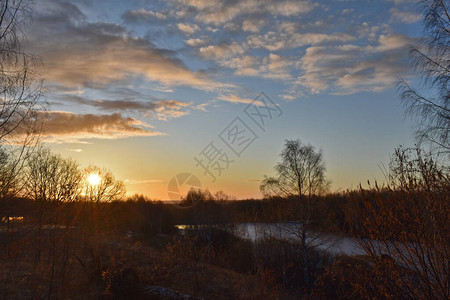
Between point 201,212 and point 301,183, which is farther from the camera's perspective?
point 201,212

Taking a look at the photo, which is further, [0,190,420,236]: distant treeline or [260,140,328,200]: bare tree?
[260,140,328,200]: bare tree

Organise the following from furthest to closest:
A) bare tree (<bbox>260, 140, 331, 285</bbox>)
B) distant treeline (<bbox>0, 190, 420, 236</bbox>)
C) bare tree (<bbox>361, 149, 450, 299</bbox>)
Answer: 1. bare tree (<bbox>260, 140, 331, 285</bbox>)
2. distant treeline (<bbox>0, 190, 420, 236</bbox>)
3. bare tree (<bbox>361, 149, 450, 299</bbox>)

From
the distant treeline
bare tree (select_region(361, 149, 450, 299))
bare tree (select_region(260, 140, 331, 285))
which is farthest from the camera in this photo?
bare tree (select_region(260, 140, 331, 285))

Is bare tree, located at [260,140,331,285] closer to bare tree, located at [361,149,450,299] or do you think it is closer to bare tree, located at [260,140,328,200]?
bare tree, located at [260,140,328,200]

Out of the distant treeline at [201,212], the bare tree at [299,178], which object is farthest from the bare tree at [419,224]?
the bare tree at [299,178]

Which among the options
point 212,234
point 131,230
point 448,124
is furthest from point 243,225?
point 131,230

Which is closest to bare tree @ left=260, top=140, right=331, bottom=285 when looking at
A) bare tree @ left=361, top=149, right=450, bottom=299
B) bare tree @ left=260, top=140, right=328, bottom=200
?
bare tree @ left=260, top=140, right=328, bottom=200

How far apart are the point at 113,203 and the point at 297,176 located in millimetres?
25532

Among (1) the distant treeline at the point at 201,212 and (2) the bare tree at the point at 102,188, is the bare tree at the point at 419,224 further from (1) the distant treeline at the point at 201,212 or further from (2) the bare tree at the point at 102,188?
(2) the bare tree at the point at 102,188

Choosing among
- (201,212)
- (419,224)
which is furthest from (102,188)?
(419,224)

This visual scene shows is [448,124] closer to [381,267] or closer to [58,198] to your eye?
[381,267]

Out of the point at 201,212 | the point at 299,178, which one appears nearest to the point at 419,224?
the point at 299,178

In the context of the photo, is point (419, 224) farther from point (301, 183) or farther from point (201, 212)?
point (201, 212)

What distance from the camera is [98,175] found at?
34.4m
